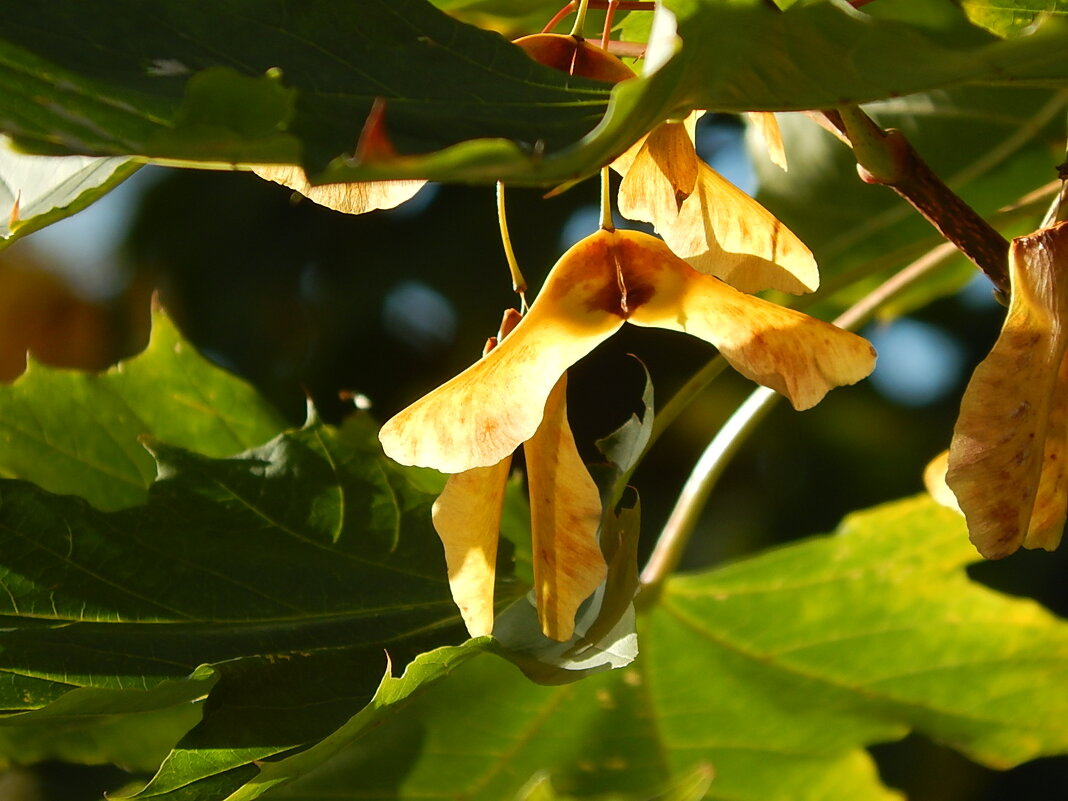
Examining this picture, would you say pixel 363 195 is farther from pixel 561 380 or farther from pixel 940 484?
pixel 940 484

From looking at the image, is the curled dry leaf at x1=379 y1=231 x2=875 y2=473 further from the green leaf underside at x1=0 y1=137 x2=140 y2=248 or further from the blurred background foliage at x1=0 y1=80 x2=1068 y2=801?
the blurred background foliage at x1=0 y1=80 x2=1068 y2=801

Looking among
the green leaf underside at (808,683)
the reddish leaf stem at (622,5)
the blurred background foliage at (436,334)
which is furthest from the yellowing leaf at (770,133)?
the blurred background foliage at (436,334)

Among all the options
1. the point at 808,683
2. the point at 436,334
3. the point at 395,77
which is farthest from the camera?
the point at 436,334

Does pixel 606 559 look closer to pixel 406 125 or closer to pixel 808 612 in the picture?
pixel 406 125

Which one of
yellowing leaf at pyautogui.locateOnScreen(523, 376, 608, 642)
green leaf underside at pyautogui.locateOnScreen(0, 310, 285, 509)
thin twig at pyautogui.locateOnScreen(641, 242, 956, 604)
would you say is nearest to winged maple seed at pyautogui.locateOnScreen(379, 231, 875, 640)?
yellowing leaf at pyautogui.locateOnScreen(523, 376, 608, 642)

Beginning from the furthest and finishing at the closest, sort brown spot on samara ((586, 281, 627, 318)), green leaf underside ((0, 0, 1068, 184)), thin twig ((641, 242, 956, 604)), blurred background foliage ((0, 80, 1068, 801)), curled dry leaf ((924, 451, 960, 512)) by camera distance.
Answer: blurred background foliage ((0, 80, 1068, 801))
thin twig ((641, 242, 956, 604))
curled dry leaf ((924, 451, 960, 512))
brown spot on samara ((586, 281, 627, 318))
green leaf underside ((0, 0, 1068, 184))

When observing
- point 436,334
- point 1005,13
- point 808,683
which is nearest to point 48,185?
point 1005,13

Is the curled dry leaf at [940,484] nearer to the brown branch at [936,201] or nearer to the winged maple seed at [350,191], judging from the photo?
the brown branch at [936,201]
